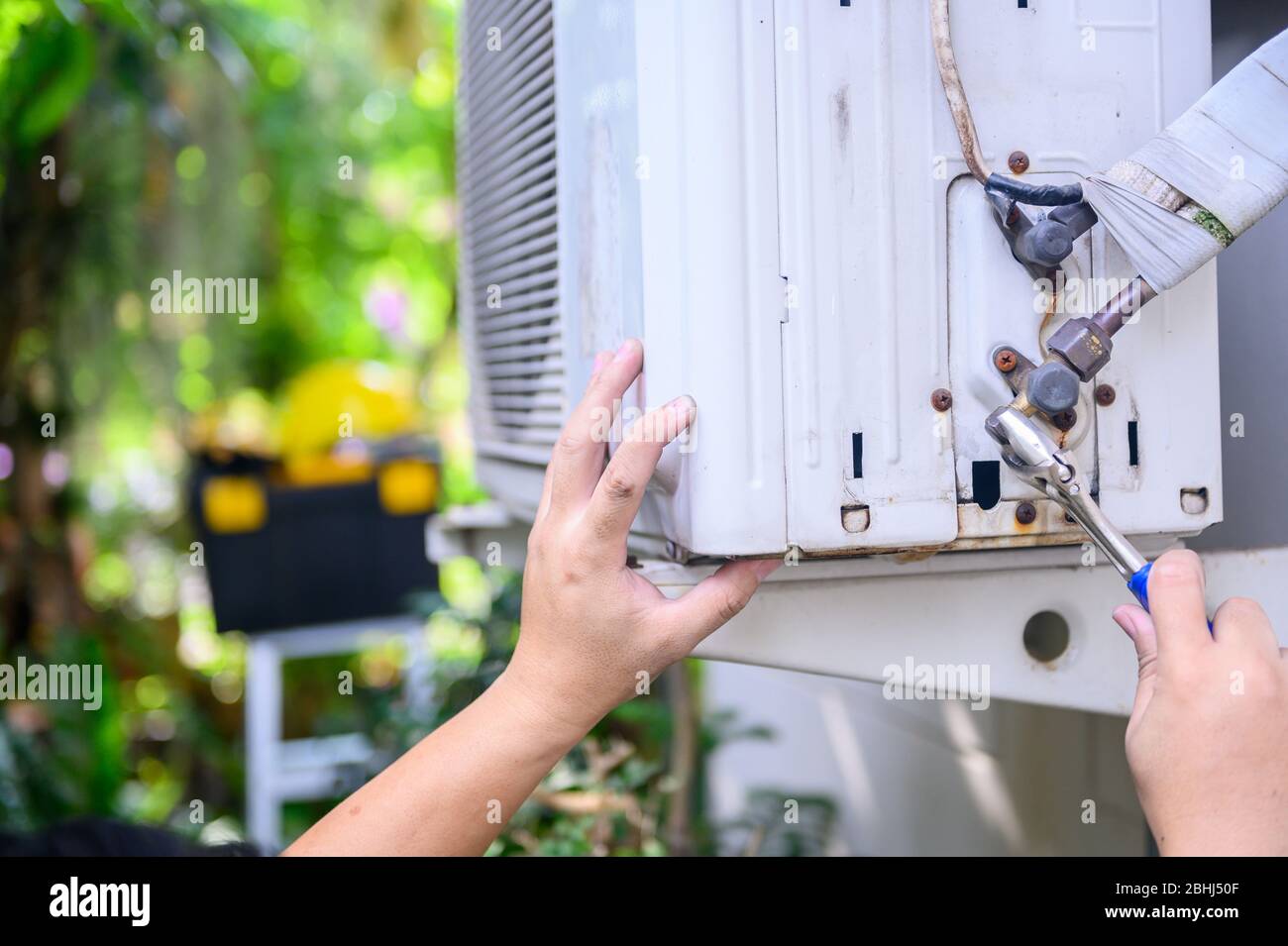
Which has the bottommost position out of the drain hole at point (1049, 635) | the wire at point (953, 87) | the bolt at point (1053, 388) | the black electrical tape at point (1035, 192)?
the drain hole at point (1049, 635)

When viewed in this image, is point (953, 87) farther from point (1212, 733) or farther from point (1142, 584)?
point (1212, 733)

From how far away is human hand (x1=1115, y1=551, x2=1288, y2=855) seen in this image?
30.3 inches

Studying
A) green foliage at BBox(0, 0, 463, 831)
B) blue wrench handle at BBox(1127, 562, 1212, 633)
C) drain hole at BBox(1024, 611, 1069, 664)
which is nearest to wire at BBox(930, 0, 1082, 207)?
blue wrench handle at BBox(1127, 562, 1212, 633)

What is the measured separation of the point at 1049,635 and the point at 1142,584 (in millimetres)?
275

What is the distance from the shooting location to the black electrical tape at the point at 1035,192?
0.86m

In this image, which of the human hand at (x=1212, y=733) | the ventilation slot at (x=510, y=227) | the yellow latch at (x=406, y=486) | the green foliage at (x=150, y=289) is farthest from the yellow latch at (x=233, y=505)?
the human hand at (x=1212, y=733)

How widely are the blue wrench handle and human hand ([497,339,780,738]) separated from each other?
10.7 inches

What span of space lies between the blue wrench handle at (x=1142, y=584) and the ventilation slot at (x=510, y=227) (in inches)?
22.0

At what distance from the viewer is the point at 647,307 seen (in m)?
0.91

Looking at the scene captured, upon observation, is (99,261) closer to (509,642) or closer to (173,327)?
(173,327)

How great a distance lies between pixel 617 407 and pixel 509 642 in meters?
1.12

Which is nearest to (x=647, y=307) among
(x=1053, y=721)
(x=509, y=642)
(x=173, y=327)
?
(x=1053, y=721)

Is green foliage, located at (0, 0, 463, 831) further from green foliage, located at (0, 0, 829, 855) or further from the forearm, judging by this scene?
the forearm

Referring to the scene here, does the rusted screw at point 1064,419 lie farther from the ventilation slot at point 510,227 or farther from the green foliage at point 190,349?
the green foliage at point 190,349
